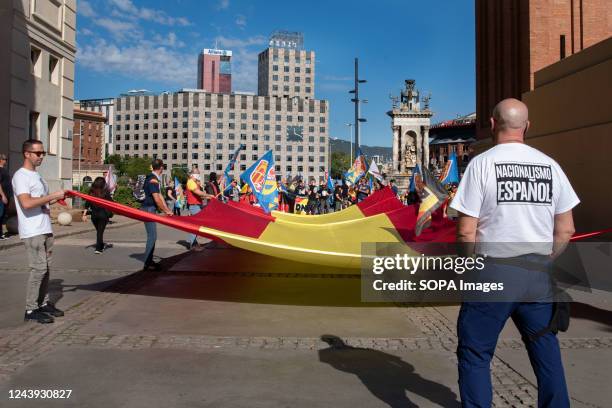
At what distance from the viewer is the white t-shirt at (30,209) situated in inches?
220

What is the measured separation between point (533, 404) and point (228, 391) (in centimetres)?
217

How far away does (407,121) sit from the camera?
59.3 metres

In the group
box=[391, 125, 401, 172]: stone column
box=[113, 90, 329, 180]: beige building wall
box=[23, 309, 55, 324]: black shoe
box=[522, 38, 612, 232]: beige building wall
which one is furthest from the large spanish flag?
box=[113, 90, 329, 180]: beige building wall

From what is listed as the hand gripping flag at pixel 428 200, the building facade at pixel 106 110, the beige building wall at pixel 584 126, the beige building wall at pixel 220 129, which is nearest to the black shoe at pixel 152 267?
the hand gripping flag at pixel 428 200

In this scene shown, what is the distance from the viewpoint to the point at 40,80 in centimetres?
1769

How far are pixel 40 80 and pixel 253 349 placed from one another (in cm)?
1595

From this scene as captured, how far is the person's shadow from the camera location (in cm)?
394

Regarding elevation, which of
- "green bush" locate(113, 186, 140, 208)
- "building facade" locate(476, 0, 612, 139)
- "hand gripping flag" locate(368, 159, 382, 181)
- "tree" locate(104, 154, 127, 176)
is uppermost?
"tree" locate(104, 154, 127, 176)

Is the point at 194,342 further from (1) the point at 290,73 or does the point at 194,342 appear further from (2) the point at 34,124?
(1) the point at 290,73

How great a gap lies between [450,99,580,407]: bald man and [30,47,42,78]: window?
17.8 meters

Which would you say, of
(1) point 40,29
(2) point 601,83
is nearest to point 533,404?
(2) point 601,83

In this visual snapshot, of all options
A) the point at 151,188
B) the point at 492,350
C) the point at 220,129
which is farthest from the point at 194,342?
the point at 220,129

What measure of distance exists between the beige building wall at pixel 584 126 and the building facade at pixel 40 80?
1453 centimetres

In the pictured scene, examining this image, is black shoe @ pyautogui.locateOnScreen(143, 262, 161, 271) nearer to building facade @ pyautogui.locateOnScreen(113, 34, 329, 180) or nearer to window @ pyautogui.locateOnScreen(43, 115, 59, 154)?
window @ pyautogui.locateOnScreen(43, 115, 59, 154)
